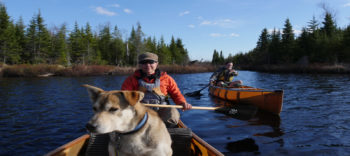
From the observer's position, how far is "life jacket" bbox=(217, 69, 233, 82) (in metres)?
14.8

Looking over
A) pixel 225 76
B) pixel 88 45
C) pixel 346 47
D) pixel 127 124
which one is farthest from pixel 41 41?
pixel 346 47

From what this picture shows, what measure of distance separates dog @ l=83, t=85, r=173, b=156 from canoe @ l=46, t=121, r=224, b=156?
37.2 inches

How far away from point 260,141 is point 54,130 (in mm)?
8032

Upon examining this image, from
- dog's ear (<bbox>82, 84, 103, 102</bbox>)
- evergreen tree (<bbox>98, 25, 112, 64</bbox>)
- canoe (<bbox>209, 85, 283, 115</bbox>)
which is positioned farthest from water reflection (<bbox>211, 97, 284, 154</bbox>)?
evergreen tree (<bbox>98, 25, 112, 64</bbox>)

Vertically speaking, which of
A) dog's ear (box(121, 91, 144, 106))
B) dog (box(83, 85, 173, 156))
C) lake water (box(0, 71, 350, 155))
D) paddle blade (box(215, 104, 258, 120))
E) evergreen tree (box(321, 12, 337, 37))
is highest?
evergreen tree (box(321, 12, 337, 37))

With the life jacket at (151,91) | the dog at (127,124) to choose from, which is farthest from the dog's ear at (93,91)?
the life jacket at (151,91)

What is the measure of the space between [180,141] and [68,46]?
Result: 219ft

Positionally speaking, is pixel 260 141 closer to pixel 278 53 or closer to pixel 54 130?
pixel 54 130

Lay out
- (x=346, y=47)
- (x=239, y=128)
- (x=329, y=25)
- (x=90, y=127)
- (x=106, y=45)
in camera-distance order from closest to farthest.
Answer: (x=90, y=127), (x=239, y=128), (x=346, y=47), (x=329, y=25), (x=106, y=45)

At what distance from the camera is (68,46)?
61.9 metres

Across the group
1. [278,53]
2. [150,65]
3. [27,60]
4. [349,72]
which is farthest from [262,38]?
[150,65]

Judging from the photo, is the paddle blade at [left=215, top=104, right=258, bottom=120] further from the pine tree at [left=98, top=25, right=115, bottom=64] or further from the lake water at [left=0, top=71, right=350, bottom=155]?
the pine tree at [left=98, top=25, right=115, bottom=64]

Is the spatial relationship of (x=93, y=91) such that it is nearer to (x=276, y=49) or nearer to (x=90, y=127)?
(x=90, y=127)

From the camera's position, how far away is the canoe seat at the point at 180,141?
4121 millimetres
